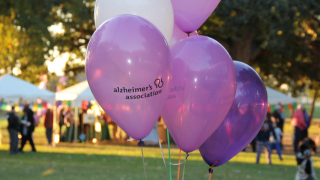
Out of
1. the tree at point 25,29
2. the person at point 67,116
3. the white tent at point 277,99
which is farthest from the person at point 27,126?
the white tent at point 277,99

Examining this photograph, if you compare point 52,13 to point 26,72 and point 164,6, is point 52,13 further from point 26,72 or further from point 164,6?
point 164,6

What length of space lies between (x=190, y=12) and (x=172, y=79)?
81 cm

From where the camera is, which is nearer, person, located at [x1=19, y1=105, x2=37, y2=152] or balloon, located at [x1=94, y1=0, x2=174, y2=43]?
balloon, located at [x1=94, y1=0, x2=174, y2=43]

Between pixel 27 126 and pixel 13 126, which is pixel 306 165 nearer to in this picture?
pixel 13 126

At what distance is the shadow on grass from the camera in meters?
10.6

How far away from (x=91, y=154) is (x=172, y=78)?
1254 cm

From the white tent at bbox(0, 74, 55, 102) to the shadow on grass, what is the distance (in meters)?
2.98

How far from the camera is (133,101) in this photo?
3.41 metres

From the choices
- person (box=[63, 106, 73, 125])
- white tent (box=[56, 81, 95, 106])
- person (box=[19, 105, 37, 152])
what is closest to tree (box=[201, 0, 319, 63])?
white tent (box=[56, 81, 95, 106])

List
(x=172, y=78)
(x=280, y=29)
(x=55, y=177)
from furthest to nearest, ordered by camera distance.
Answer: (x=280, y=29) → (x=55, y=177) → (x=172, y=78)

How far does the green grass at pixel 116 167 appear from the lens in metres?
10.7

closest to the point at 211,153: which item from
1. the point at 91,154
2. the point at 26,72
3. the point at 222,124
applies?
the point at 222,124

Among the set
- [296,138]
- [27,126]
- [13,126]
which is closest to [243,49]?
[296,138]

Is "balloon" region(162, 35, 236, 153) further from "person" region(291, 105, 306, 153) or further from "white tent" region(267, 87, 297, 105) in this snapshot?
"white tent" region(267, 87, 297, 105)
